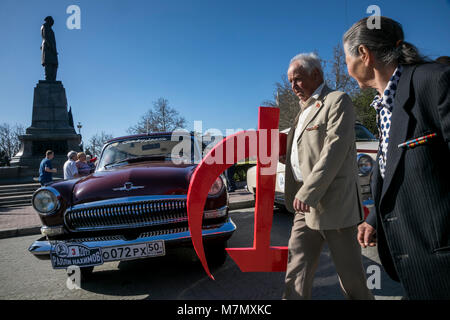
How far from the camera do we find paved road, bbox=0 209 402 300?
103 inches

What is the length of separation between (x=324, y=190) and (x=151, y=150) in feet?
10.3

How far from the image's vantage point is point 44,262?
4020 mm

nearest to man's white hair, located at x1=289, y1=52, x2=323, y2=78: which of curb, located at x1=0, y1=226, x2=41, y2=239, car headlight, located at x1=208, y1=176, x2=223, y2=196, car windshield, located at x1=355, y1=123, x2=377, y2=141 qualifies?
car headlight, located at x1=208, y1=176, x2=223, y2=196

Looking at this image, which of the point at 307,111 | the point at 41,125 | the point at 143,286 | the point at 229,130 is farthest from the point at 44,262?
the point at 41,125

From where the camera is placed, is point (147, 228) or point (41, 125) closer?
point (147, 228)

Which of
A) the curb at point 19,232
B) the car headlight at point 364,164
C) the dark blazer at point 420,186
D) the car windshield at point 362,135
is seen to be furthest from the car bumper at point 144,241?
the curb at point 19,232

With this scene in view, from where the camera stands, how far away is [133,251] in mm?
2633

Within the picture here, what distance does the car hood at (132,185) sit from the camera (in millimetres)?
2854

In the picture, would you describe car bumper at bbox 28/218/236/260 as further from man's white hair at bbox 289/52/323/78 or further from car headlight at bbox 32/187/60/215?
man's white hair at bbox 289/52/323/78

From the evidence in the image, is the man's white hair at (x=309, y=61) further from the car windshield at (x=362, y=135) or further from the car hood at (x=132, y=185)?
the car windshield at (x=362, y=135)

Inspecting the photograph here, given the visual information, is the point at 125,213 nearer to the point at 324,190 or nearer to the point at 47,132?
the point at 324,190

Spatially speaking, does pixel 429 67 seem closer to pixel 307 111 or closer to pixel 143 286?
pixel 307 111

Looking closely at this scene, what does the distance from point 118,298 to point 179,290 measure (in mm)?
564

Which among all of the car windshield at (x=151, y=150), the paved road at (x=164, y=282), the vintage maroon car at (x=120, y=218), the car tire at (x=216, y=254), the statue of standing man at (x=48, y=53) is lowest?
the paved road at (x=164, y=282)
